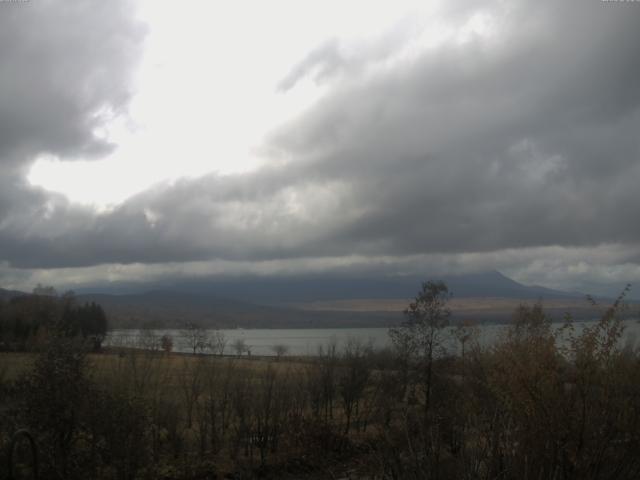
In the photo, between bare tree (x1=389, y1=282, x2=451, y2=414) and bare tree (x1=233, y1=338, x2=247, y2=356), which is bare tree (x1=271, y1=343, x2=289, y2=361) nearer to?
bare tree (x1=233, y1=338, x2=247, y2=356)

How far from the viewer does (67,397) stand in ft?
46.0

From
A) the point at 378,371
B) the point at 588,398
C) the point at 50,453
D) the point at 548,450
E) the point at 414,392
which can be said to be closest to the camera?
the point at 548,450

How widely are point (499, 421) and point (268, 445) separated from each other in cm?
1885

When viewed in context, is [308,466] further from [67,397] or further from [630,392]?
[630,392]

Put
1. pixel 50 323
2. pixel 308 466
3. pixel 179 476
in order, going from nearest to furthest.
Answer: pixel 50 323, pixel 179 476, pixel 308 466

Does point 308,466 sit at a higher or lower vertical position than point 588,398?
lower

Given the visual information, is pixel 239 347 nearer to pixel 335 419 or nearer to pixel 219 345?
pixel 219 345

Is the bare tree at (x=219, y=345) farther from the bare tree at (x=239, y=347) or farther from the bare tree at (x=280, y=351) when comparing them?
the bare tree at (x=280, y=351)

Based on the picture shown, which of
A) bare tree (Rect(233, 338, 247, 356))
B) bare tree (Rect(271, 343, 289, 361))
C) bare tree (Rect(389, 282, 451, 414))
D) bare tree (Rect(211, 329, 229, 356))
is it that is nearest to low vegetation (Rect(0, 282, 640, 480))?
bare tree (Rect(389, 282, 451, 414))

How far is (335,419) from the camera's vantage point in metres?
31.9

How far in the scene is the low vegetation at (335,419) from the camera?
30.8 ft

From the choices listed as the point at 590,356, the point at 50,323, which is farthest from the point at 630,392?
the point at 50,323

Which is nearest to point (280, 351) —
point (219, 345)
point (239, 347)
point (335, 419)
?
point (239, 347)

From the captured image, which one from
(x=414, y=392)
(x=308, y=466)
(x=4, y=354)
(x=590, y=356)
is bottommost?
(x=308, y=466)
